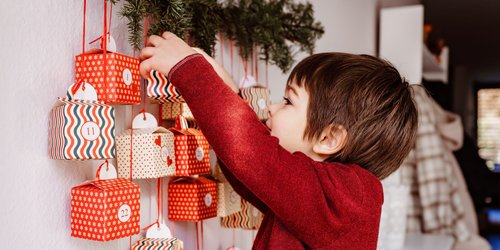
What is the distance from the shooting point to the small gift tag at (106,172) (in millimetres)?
615

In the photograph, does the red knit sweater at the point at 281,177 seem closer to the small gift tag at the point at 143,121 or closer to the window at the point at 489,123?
the small gift tag at the point at 143,121

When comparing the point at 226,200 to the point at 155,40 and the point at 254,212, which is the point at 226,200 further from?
the point at 155,40

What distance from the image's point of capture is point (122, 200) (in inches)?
23.6

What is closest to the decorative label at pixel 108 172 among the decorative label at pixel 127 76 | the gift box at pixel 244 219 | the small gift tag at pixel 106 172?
the small gift tag at pixel 106 172

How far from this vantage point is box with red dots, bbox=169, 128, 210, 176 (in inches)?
28.3

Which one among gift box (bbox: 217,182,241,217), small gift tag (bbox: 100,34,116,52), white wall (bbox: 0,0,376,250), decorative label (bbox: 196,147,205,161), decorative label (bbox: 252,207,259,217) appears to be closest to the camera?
white wall (bbox: 0,0,376,250)

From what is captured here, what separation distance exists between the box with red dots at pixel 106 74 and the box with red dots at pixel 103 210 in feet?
0.34

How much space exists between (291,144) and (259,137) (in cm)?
16

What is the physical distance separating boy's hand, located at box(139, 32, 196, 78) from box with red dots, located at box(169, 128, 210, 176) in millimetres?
123

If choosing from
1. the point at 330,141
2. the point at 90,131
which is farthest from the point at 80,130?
the point at 330,141

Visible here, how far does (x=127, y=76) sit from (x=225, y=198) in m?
0.32

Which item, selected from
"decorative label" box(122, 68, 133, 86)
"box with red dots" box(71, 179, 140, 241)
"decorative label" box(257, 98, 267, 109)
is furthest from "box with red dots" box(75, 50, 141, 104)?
"decorative label" box(257, 98, 267, 109)

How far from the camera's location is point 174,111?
0.77 metres

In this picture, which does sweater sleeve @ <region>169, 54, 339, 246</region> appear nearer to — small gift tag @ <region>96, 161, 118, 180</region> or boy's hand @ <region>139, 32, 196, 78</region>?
boy's hand @ <region>139, 32, 196, 78</region>
